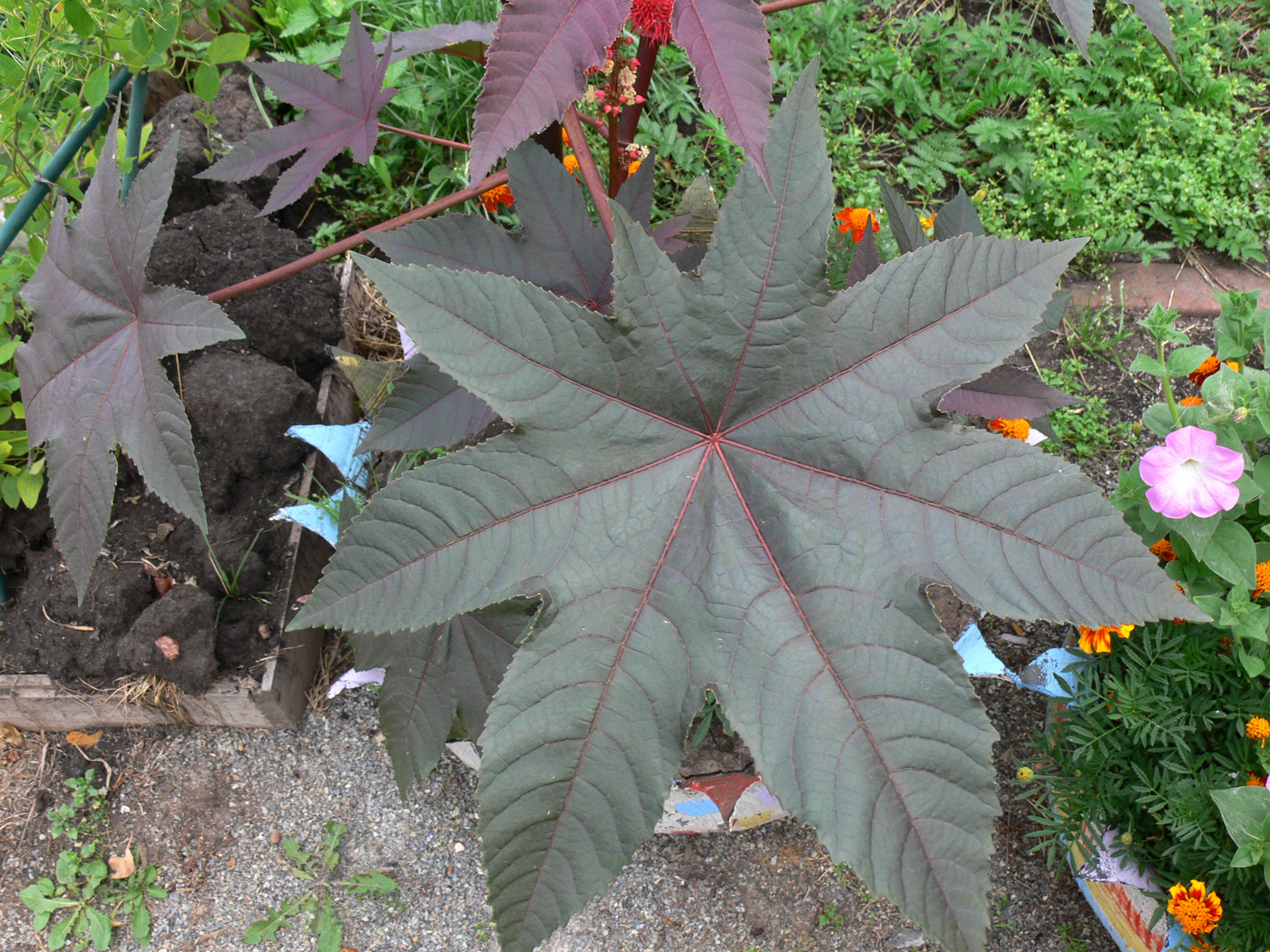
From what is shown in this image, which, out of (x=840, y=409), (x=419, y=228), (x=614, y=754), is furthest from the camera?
(x=419, y=228)

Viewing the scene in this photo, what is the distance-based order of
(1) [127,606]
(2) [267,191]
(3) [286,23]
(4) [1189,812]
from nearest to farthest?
(4) [1189,812]
(1) [127,606]
(2) [267,191]
(3) [286,23]

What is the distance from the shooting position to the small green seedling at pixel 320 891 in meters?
1.91

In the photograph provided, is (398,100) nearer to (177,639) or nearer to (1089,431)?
(177,639)

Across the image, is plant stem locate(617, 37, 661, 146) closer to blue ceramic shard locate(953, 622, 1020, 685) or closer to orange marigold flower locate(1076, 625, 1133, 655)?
blue ceramic shard locate(953, 622, 1020, 685)

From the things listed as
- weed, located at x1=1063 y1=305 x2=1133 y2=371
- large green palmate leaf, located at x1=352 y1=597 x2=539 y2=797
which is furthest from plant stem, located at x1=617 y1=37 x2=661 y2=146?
weed, located at x1=1063 y1=305 x2=1133 y2=371

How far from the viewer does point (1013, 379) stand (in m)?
1.25

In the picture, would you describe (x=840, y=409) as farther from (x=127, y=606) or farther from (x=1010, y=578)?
(x=127, y=606)

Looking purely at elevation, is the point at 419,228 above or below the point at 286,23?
below

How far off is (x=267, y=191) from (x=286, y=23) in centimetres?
61

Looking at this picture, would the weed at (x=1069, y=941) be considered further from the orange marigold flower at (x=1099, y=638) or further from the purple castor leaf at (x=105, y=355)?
the purple castor leaf at (x=105, y=355)

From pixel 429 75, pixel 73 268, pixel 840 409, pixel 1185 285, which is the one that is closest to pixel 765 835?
pixel 840 409

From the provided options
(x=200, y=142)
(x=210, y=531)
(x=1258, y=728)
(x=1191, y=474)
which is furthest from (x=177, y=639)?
(x=1258, y=728)

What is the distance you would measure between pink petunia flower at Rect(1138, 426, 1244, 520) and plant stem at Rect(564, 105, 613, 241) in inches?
37.3

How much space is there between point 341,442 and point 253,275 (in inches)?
17.8
